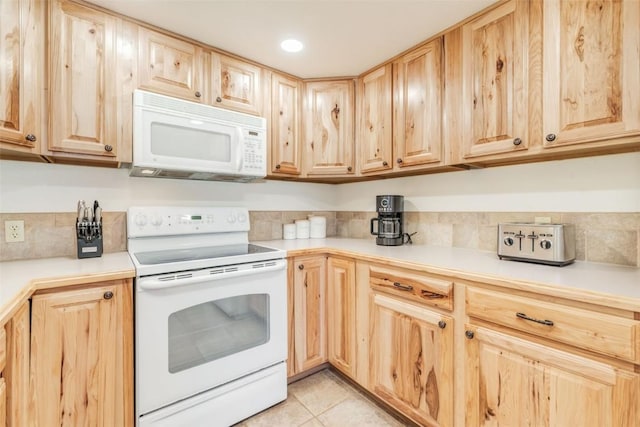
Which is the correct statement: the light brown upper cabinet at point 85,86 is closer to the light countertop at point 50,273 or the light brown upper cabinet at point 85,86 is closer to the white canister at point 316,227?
the light countertop at point 50,273

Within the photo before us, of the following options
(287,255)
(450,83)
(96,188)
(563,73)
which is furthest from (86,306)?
(563,73)

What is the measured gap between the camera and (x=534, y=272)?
1.23m

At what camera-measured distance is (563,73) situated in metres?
1.26

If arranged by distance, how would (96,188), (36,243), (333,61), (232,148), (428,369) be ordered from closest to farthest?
(428,369), (36,243), (96,188), (232,148), (333,61)

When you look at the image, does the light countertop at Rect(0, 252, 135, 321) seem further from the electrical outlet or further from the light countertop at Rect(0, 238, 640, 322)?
the electrical outlet

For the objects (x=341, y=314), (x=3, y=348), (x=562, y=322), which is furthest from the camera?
(x=341, y=314)

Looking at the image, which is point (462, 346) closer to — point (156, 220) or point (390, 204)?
point (390, 204)

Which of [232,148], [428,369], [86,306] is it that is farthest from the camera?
[232,148]

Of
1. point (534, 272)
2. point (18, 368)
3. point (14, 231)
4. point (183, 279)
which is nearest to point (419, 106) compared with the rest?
point (534, 272)

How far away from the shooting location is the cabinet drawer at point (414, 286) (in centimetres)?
135

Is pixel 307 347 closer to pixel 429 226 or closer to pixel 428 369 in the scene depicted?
pixel 428 369

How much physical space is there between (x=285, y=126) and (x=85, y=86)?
1.18 meters

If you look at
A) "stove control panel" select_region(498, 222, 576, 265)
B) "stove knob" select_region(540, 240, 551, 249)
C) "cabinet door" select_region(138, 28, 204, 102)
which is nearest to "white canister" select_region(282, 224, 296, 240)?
"cabinet door" select_region(138, 28, 204, 102)

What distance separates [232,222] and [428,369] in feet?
5.11
